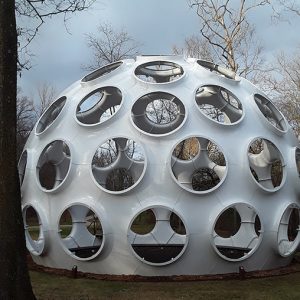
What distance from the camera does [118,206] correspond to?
35.8 feet

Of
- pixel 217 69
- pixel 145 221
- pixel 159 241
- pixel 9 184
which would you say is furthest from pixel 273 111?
pixel 145 221

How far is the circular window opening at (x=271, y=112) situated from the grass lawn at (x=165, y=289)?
166 inches

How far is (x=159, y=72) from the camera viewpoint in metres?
14.4

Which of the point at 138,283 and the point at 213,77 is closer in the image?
the point at 138,283

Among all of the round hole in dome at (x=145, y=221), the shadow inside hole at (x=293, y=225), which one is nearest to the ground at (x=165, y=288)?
the shadow inside hole at (x=293, y=225)

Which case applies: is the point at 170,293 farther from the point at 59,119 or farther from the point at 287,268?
the point at 59,119

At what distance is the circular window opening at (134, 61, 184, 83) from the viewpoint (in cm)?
1322

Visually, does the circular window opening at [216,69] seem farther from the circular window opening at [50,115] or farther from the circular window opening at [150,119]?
the circular window opening at [50,115]

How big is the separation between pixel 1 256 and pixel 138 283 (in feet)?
14.0

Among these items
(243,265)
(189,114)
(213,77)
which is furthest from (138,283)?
(213,77)

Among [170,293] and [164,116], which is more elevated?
[164,116]

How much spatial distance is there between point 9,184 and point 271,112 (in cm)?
869

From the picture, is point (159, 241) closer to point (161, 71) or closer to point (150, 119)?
point (150, 119)

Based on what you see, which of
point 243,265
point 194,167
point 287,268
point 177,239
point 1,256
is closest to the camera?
point 1,256
